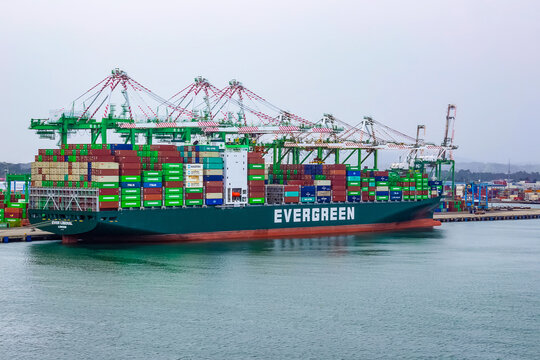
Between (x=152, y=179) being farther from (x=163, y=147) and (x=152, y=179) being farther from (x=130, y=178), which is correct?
(x=163, y=147)

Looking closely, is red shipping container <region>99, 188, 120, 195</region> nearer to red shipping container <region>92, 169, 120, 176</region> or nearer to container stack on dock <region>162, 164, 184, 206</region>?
red shipping container <region>92, 169, 120, 176</region>

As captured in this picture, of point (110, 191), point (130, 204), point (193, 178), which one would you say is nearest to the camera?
point (110, 191)

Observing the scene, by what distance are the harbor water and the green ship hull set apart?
1.42 m

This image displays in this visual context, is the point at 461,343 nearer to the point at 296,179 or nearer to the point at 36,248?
the point at 36,248

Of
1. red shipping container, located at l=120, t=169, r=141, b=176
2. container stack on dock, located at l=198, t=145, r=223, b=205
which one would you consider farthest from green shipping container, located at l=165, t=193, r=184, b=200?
red shipping container, located at l=120, t=169, r=141, b=176

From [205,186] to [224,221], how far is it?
307 cm

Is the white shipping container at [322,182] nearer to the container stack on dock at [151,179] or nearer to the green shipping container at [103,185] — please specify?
the container stack on dock at [151,179]

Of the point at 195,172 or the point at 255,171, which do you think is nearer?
the point at 195,172

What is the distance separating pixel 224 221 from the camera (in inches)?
2126

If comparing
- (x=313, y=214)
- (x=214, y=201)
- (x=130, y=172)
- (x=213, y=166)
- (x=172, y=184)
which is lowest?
(x=313, y=214)

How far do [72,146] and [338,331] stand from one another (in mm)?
28499

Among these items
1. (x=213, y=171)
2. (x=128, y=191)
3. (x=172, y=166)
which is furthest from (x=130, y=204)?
(x=213, y=171)

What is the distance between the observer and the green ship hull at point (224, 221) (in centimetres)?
4803

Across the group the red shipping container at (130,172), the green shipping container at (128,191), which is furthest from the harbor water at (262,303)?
the red shipping container at (130,172)
